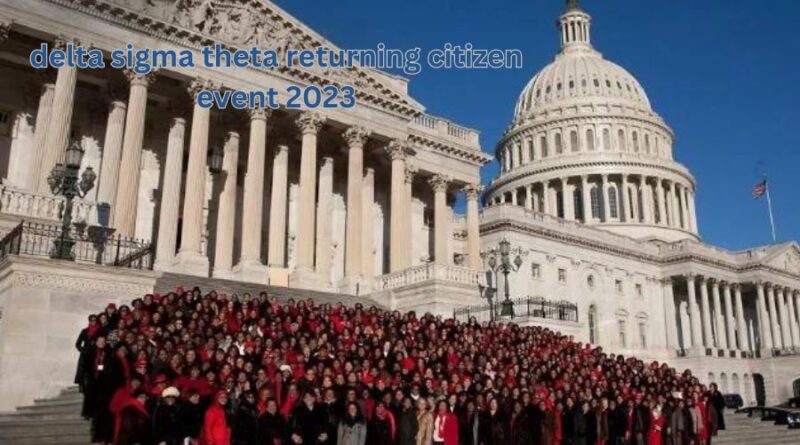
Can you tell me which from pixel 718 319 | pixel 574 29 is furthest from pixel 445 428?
pixel 574 29

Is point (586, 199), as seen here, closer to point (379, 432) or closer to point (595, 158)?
point (595, 158)

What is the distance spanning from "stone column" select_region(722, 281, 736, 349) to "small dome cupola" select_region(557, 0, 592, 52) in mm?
48270

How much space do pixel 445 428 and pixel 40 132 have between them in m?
22.7

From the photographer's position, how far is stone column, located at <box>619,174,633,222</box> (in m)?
82.2

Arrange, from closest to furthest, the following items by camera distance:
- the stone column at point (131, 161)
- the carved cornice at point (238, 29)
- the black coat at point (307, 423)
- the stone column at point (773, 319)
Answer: the black coat at point (307, 423), the stone column at point (131, 161), the carved cornice at point (238, 29), the stone column at point (773, 319)

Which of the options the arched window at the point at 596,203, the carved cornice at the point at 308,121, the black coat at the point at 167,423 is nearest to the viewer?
the black coat at the point at 167,423

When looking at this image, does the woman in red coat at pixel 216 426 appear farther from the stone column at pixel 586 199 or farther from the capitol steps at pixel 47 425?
the stone column at pixel 586 199

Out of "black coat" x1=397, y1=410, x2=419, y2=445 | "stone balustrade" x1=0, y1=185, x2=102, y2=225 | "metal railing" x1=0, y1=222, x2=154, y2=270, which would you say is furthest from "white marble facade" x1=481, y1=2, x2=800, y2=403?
"black coat" x1=397, y1=410, x2=419, y2=445

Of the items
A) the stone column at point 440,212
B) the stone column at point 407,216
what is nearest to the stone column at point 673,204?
the stone column at point 440,212

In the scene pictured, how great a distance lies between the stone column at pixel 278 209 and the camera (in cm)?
3222

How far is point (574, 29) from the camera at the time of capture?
109188 mm

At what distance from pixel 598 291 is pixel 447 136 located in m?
25.7

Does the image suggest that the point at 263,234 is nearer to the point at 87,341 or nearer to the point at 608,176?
the point at 87,341

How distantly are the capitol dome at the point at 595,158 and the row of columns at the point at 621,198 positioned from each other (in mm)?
122
